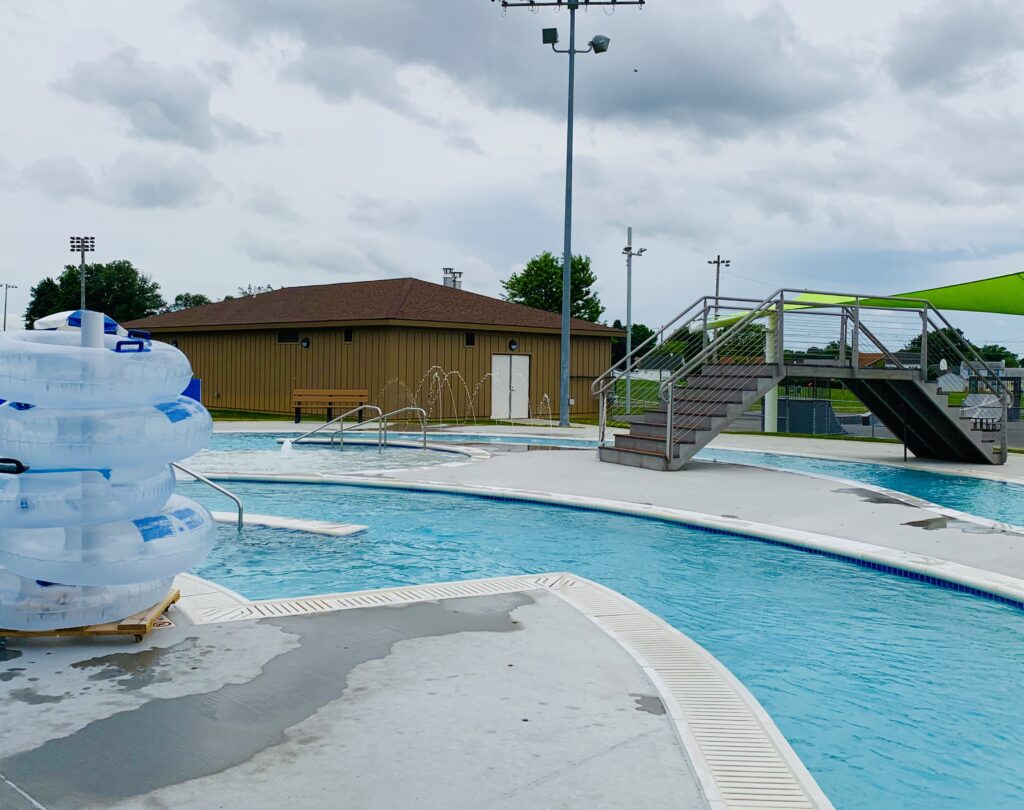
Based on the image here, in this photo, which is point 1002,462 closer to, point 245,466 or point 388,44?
point 245,466

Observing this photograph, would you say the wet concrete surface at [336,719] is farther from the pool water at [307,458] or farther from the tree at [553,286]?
the tree at [553,286]

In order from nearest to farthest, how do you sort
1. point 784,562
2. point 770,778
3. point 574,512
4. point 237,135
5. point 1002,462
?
1. point 770,778
2. point 784,562
3. point 574,512
4. point 1002,462
5. point 237,135

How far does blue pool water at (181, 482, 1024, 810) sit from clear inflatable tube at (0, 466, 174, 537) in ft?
6.64

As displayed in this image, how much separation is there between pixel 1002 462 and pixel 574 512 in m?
10.0

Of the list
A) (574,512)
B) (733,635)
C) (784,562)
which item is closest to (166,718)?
(733,635)

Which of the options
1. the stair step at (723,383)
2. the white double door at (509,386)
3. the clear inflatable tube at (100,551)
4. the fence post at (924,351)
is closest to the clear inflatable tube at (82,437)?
the clear inflatable tube at (100,551)

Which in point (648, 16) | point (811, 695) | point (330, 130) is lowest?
point (811, 695)

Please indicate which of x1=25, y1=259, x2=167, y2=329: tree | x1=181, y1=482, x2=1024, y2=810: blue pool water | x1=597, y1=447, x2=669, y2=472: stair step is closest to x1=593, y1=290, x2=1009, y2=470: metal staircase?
x1=597, y1=447, x2=669, y2=472: stair step

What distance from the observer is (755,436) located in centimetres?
2247

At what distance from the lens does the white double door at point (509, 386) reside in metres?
28.9

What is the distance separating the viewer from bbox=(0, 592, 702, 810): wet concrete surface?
10.2 feet

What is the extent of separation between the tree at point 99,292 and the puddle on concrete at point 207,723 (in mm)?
76398

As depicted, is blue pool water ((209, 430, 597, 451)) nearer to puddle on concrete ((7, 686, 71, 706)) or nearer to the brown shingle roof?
the brown shingle roof

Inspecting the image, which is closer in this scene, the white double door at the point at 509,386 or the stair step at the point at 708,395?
the stair step at the point at 708,395
